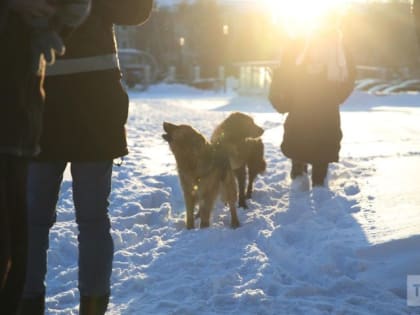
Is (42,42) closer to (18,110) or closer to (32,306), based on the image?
(18,110)

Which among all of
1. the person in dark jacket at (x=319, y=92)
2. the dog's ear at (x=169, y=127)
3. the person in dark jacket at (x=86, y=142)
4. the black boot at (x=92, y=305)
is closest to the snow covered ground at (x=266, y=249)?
the person in dark jacket at (x=319, y=92)

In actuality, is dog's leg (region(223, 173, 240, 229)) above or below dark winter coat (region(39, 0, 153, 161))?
below

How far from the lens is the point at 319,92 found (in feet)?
21.0

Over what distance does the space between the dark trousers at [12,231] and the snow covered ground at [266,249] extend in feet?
4.55

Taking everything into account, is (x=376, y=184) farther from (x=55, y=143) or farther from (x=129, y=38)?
(x=129, y=38)

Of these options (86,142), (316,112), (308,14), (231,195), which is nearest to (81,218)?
(86,142)

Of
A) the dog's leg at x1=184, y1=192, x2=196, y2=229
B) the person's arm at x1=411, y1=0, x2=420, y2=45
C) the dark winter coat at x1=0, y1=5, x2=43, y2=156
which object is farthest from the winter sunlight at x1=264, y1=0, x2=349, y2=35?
the dark winter coat at x1=0, y1=5, x2=43, y2=156

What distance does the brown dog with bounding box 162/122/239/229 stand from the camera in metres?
5.04

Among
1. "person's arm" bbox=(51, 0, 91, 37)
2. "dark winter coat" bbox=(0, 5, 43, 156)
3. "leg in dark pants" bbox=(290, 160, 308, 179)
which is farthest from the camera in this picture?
"leg in dark pants" bbox=(290, 160, 308, 179)

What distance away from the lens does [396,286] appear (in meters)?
3.43

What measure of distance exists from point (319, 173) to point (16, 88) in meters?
5.07

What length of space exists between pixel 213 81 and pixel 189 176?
36874 mm

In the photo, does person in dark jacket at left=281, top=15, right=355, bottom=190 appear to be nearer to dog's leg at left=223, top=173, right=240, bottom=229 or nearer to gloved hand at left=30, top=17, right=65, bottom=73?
dog's leg at left=223, top=173, right=240, bottom=229

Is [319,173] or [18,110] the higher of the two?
[18,110]
